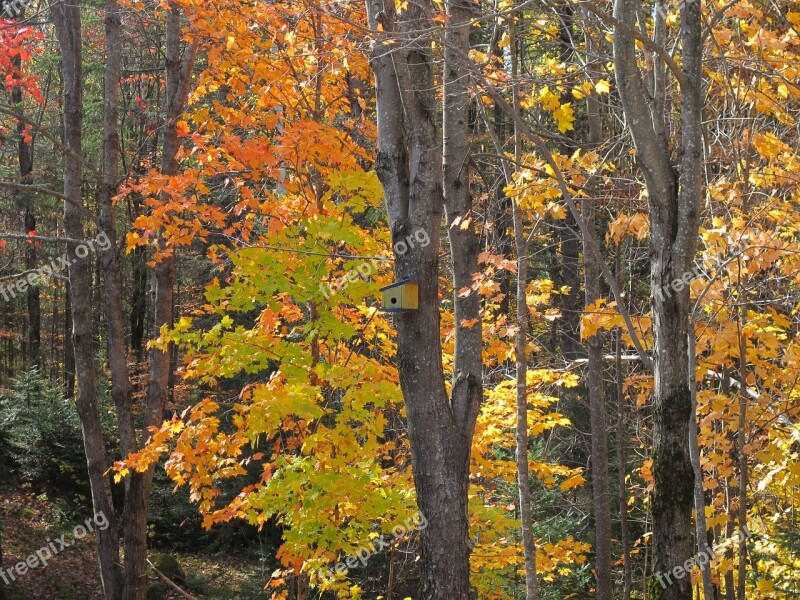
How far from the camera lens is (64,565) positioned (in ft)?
38.5

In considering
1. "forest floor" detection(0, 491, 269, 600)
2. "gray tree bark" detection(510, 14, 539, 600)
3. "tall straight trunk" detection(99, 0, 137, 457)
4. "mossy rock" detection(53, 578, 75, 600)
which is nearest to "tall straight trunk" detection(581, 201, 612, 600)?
"gray tree bark" detection(510, 14, 539, 600)

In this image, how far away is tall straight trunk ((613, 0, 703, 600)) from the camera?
12.1ft

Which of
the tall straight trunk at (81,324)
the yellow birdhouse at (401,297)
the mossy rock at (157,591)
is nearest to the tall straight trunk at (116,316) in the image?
the tall straight trunk at (81,324)

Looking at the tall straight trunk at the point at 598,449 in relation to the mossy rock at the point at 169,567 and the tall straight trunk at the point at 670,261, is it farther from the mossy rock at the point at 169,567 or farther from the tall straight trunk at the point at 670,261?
the mossy rock at the point at 169,567

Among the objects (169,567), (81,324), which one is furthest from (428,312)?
(169,567)

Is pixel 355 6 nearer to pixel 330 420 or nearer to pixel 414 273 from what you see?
pixel 414 273

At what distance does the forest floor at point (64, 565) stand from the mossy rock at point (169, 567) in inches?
6.8

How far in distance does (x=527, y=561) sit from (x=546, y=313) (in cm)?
199

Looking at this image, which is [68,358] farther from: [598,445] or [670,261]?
[670,261]

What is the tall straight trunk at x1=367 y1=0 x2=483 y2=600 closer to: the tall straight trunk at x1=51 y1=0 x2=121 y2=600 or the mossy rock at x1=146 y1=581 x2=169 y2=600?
the tall straight trunk at x1=51 y1=0 x2=121 y2=600

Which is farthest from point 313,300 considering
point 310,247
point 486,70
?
point 486,70

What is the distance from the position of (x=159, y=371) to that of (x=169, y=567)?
596 cm

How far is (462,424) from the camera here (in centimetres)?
489

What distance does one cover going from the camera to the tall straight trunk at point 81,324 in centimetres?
729
